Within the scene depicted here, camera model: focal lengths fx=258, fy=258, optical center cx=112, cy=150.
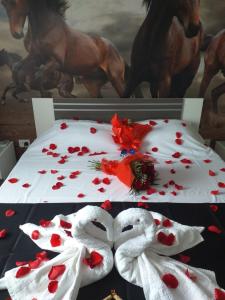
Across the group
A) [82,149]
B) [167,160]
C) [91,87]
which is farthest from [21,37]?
[167,160]

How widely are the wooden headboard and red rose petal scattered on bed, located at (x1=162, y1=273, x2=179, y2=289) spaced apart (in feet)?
5.53

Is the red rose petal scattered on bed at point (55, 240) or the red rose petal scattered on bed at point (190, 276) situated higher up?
the red rose petal scattered on bed at point (190, 276)

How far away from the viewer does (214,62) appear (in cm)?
233

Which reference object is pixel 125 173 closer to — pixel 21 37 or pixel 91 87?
pixel 91 87

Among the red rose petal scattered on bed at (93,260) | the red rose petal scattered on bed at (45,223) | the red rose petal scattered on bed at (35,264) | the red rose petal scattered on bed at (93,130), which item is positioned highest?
the red rose petal scattered on bed at (93,260)

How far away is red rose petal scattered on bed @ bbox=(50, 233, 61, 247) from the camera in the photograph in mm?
1121

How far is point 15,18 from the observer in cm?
214

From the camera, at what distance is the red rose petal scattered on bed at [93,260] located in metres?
1.02

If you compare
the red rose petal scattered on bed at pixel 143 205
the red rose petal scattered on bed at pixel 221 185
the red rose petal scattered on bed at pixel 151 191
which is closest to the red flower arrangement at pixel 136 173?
the red rose petal scattered on bed at pixel 151 191

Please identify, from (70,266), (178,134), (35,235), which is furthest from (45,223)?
(178,134)

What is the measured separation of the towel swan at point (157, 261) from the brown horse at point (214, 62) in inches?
64.9

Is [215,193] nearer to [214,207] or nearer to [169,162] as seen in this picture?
[214,207]

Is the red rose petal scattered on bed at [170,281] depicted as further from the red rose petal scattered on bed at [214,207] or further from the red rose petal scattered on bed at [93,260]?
the red rose petal scattered on bed at [214,207]

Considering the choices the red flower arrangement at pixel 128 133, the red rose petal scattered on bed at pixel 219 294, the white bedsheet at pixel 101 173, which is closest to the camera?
the red rose petal scattered on bed at pixel 219 294
